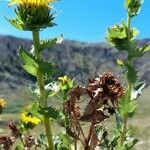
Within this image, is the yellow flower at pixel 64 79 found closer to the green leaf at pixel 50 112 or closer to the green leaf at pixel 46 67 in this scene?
the green leaf at pixel 46 67

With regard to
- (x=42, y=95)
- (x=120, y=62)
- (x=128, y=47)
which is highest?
(x=128, y=47)

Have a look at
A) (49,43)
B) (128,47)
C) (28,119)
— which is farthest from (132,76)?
(28,119)

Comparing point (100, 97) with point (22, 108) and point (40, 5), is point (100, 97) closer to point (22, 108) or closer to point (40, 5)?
point (40, 5)

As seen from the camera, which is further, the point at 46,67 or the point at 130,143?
the point at 130,143

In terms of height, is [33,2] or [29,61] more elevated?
[33,2]

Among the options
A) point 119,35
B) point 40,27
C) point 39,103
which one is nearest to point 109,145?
point 39,103

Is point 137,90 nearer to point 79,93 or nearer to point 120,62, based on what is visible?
point 120,62

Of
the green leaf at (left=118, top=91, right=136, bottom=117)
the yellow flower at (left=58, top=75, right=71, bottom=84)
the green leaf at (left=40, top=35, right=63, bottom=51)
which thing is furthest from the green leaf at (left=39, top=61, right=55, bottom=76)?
the yellow flower at (left=58, top=75, right=71, bottom=84)

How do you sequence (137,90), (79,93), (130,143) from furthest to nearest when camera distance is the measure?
1. (137,90)
2. (130,143)
3. (79,93)

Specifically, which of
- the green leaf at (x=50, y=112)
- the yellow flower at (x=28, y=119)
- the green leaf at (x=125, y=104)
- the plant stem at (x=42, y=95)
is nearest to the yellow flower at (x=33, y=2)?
the plant stem at (x=42, y=95)
